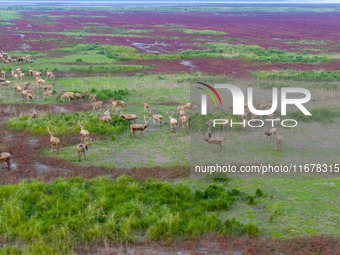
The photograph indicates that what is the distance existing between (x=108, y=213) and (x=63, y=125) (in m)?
9.14

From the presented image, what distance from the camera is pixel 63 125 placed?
64.6ft

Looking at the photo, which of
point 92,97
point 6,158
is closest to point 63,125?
point 6,158

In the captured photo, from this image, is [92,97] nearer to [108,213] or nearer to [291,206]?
[108,213]

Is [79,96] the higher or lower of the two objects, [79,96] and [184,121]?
the higher

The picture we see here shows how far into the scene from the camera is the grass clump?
19.3 m

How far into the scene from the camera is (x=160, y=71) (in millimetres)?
37094

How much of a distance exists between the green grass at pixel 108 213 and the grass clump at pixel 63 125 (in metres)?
5.94

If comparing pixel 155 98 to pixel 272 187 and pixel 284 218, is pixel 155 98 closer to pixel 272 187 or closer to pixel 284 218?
pixel 272 187

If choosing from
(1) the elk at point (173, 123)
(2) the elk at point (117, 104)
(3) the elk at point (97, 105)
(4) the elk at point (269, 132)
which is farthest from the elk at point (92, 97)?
(4) the elk at point (269, 132)

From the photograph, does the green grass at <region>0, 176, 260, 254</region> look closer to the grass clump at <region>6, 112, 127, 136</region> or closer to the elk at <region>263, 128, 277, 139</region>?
the elk at <region>263, 128, 277, 139</region>

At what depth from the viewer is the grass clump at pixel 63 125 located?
1928 centimetres

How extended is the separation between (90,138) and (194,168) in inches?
218

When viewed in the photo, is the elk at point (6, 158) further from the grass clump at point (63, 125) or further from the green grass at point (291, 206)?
the green grass at point (291, 206)

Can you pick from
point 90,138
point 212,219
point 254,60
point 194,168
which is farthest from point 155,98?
point 254,60
